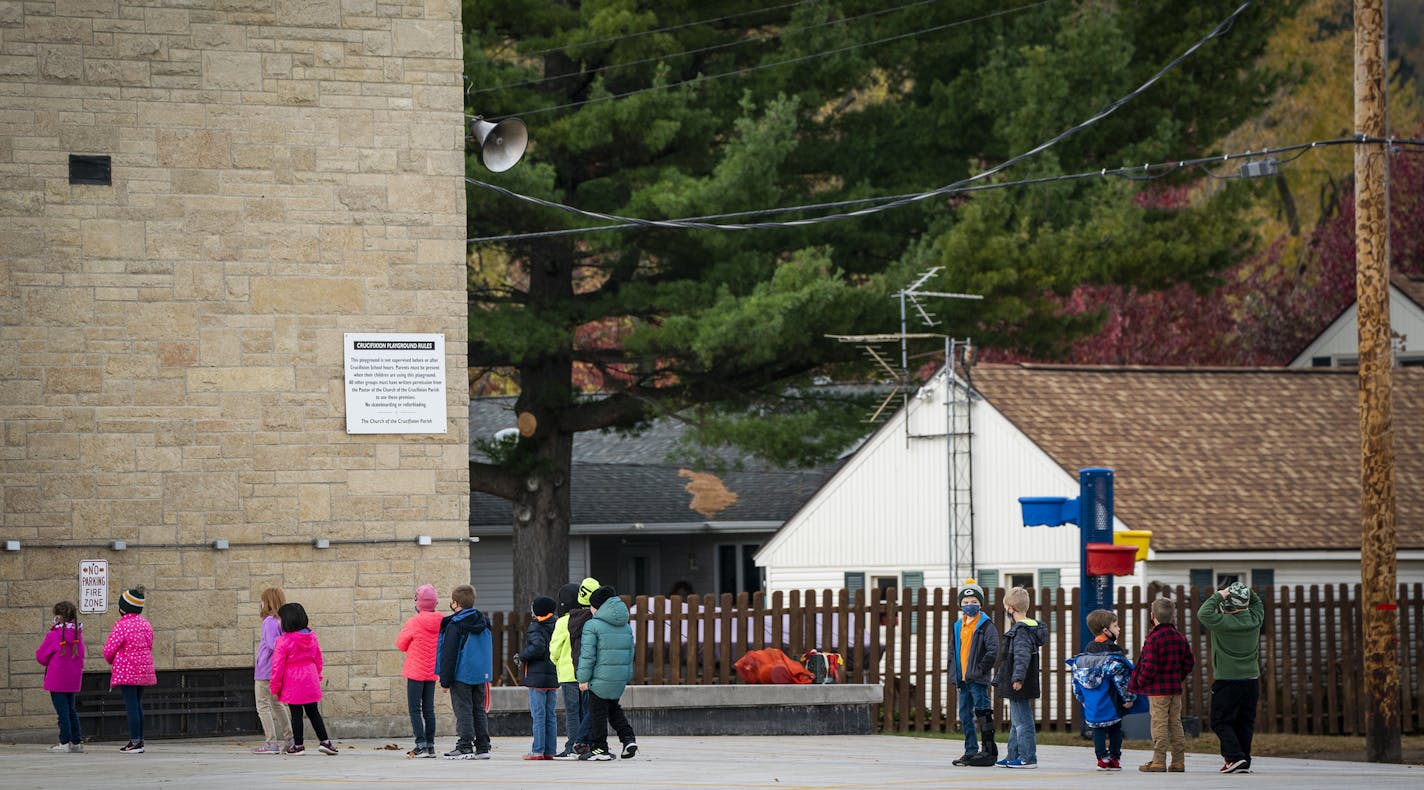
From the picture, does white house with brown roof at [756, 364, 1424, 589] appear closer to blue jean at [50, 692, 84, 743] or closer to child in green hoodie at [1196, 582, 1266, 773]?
child in green hoodie at [1196, 582, 1266, 773]

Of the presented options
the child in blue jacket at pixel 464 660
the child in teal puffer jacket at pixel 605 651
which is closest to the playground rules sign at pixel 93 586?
the child in blue jacket at pixel 464 660

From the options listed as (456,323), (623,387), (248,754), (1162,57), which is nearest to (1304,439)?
(1162,57)

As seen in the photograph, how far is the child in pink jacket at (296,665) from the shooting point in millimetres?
16859

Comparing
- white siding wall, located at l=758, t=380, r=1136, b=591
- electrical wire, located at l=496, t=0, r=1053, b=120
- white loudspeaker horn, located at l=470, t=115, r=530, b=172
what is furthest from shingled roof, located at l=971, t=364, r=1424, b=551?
white loudspeaker horn, located at l=470, t=115, r=530, b=172

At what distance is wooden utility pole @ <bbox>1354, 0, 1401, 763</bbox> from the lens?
61.6ft

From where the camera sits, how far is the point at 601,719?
54.2 ft

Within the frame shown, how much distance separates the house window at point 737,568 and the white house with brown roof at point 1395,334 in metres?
12.6

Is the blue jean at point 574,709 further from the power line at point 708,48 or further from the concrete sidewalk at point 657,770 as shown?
the power line at point 708,48

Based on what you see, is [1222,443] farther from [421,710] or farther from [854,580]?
[421,710]

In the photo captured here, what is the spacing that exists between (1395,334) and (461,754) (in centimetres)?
2986

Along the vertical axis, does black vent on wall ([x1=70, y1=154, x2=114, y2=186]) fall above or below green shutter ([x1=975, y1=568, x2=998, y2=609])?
above

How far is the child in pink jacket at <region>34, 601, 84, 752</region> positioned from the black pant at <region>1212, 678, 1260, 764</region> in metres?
9.31

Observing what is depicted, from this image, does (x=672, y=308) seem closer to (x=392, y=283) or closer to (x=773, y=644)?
(x=773, y=644)

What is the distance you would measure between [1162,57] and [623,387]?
928 centimetres
